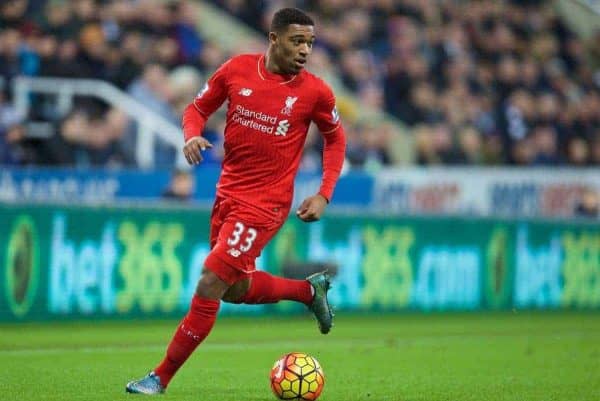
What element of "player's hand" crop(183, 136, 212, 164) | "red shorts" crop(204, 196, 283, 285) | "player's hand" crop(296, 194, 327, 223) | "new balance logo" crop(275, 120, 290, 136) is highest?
"new balance logo" crop(275, 120, 290, 136)

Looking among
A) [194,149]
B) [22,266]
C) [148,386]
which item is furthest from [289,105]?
[22,266]

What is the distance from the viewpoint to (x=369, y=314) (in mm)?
17375

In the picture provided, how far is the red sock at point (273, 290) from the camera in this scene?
28.9ft

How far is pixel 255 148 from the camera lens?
8492mm

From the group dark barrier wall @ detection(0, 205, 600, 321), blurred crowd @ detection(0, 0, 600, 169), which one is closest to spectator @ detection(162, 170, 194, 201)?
dark barrier wall @ detection(0, 205, 600, 321)

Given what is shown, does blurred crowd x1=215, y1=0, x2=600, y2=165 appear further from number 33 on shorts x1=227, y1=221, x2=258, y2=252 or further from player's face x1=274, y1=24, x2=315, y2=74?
number 33 on shorts x1=227, y1=221, x2=258, y2=252

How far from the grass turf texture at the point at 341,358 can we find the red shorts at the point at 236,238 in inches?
31.1

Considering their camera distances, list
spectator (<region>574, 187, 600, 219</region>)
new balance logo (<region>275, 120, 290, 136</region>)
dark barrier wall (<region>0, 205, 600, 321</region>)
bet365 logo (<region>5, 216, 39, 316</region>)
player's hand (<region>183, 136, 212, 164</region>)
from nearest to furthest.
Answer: player's hand (<region>183, 136, 212, 164</region>), new balance logo (<region>275, 120, 290, 136</region>), bet365 logo (<region>5, 216, 39, 316</region>), dark barrier wall (<region>0, 205, 600, 321</region>), spectator (<region>574, 187, 600, 219</region>)

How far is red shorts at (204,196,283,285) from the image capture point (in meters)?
8.23

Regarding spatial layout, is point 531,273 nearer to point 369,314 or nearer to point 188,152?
point 369,314

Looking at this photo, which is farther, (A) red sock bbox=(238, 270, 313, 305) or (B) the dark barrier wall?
(B) the dark barrier wall

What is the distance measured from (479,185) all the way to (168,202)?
6.26 metres

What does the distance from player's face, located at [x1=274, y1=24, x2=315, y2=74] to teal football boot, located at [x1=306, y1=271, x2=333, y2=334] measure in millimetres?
1463

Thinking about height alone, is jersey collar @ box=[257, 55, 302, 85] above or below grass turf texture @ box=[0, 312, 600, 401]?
above
